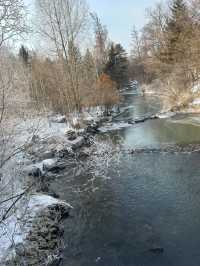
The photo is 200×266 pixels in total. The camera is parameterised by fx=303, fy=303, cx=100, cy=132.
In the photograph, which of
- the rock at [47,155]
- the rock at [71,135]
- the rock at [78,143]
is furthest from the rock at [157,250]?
the rock at [71,135]

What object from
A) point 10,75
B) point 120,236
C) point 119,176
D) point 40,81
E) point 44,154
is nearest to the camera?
point 10,75

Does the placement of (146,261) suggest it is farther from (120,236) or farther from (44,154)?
(44,154)

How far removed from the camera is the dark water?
633 cm

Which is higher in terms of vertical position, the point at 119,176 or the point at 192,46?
the point at 192,46

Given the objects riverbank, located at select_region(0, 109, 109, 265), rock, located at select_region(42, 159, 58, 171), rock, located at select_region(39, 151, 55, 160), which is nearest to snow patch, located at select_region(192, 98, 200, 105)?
rock, located at select_region(39, 151, 55, 160)

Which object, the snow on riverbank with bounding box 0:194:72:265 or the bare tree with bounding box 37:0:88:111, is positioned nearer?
the snow on riverbank with bounding box 0:194:72:265

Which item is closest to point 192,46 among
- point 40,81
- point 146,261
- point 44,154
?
point 40,81

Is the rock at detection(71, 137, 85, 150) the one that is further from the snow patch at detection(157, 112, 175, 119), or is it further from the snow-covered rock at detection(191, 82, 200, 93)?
the snow-covered rock at detection(191, 82, 200, 93)

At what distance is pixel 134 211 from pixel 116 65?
3648cm

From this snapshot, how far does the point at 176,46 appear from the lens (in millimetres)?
28531

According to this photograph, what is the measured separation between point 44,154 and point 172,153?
5.84 m

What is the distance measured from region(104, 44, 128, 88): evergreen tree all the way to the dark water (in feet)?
96.7

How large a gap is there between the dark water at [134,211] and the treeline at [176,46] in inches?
552

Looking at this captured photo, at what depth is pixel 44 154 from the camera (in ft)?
46.5
